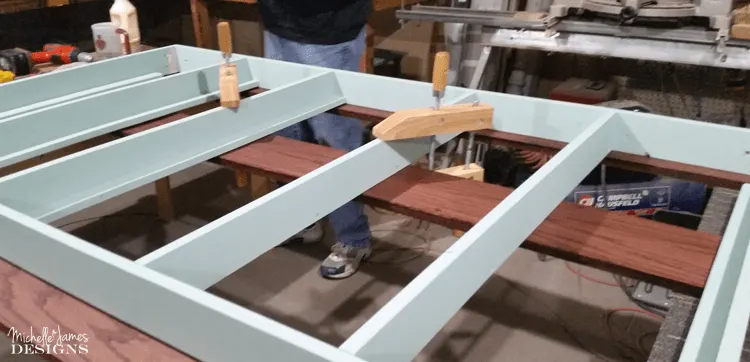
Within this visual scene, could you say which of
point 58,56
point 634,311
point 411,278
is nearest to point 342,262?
point 411,278

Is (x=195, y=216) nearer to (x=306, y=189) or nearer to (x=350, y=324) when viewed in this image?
(x=350, y=324)

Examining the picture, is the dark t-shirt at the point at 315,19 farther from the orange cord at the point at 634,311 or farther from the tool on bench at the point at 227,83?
the orange cord at the point at 634,311

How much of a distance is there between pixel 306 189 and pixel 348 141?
36.7 inches

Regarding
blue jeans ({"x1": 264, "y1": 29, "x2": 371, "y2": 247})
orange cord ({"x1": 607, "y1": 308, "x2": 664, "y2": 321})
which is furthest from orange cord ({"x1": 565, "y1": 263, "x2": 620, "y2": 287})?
blue jeans ({"x1": 264, "y1": 29, "x2": 371, "y2": 247})

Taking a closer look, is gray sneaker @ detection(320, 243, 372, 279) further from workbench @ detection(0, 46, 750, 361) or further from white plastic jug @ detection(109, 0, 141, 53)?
white plastic jug @ detection(109, 0, 141, 53)

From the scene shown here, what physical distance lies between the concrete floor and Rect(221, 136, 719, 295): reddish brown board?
88 centimetres

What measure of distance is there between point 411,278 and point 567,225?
4.00 feet

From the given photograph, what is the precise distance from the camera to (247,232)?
76 centimetres

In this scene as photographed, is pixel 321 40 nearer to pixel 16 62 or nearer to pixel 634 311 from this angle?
pixel 16 62

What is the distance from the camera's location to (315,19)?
170 cm

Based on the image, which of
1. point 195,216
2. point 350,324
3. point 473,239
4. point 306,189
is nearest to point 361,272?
point 350,324

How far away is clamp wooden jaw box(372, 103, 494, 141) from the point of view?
38.0 inches

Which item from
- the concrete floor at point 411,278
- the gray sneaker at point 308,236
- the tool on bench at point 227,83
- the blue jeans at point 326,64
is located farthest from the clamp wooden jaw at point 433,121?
the gray sneaker at point 308,236

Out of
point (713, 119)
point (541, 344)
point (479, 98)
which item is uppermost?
point (479, 98)
